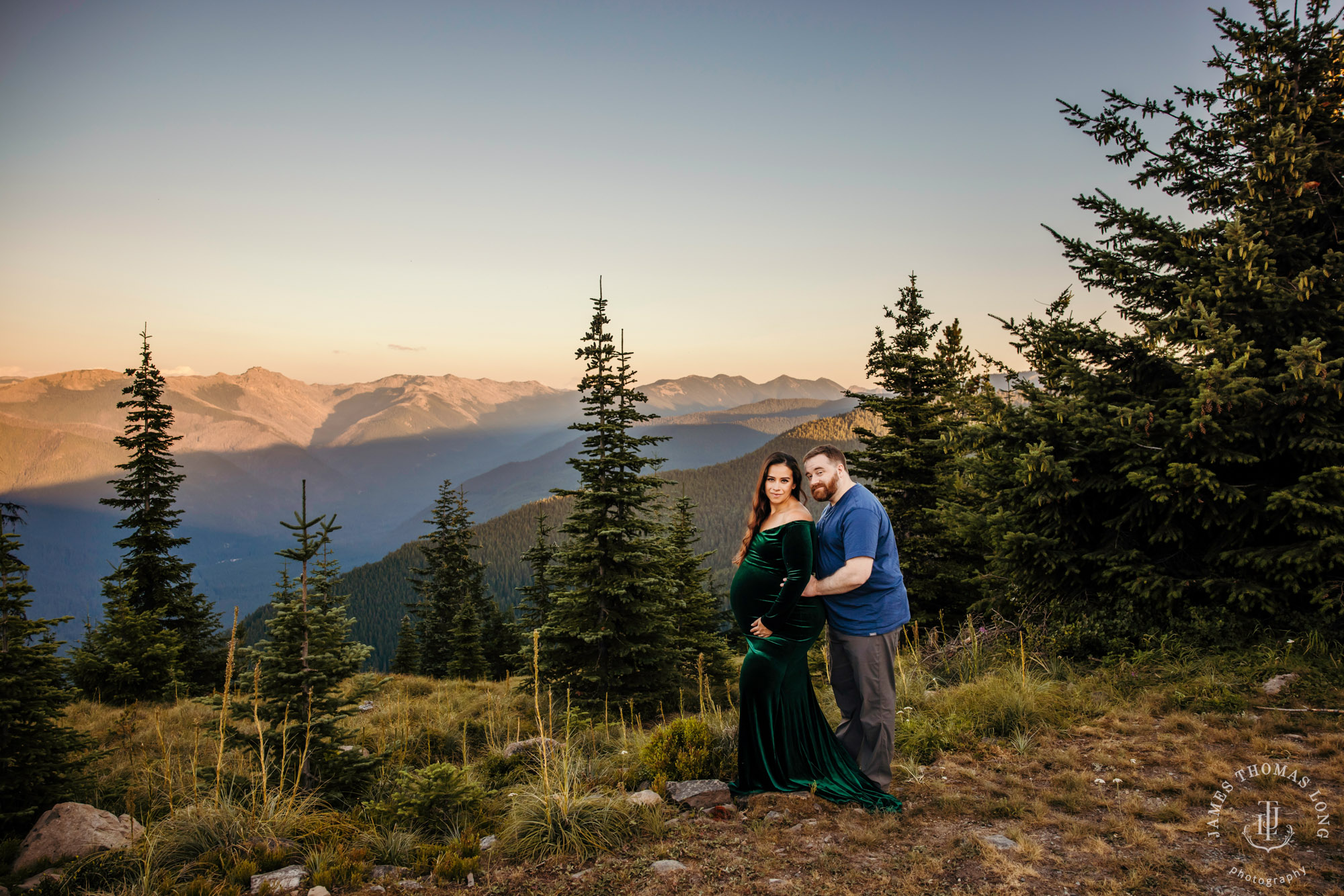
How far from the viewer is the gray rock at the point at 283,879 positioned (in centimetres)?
360

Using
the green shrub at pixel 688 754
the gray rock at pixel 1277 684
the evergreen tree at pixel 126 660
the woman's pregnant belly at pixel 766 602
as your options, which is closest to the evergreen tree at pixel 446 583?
the evergreen tree at pixel 126 660

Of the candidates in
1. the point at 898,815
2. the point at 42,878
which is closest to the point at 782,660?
the point at 898,815

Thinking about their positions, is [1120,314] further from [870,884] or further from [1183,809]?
[870,884]

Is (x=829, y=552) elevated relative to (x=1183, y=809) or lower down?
elevated

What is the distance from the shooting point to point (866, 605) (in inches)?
177

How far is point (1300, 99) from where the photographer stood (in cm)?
682

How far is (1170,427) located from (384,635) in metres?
126

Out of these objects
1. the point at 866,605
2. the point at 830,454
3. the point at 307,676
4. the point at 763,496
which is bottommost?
the point at 307,676

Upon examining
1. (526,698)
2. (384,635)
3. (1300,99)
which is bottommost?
(384,635)

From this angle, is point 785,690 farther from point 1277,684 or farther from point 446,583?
point 446,583

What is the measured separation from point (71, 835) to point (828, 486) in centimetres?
713

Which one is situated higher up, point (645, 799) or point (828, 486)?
point (828, 486)

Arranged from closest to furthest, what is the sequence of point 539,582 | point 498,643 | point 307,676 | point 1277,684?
point 1277,684, point 307,676, point 539,582, point 498,643

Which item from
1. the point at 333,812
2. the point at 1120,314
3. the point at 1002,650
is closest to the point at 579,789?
the point at 333,812
